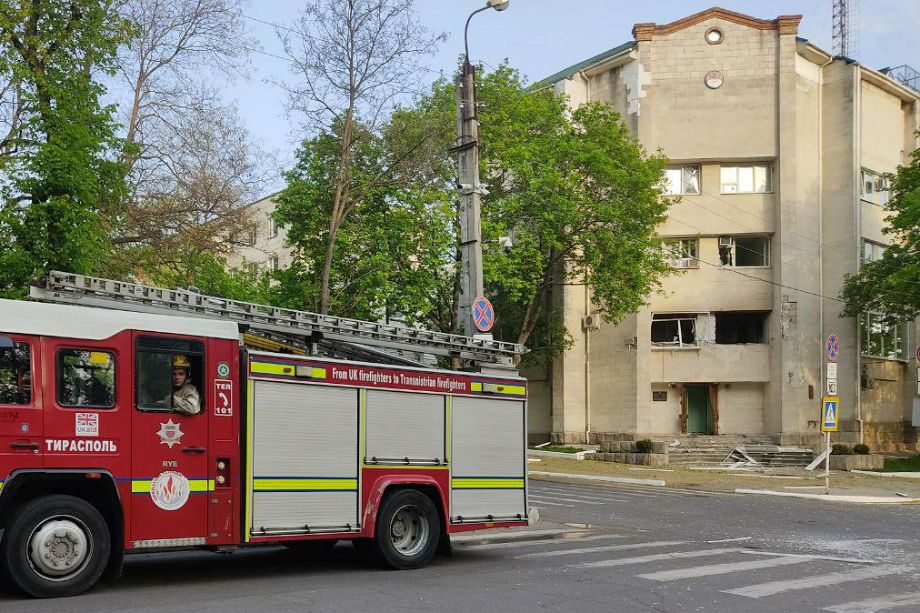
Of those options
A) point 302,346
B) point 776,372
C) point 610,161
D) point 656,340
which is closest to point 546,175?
point 610,161

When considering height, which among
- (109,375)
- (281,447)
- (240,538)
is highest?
(109,375)

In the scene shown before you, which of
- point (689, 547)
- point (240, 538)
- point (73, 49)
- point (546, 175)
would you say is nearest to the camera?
point (240, 538)

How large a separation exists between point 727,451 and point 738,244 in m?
9.03

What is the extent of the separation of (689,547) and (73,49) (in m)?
14.9

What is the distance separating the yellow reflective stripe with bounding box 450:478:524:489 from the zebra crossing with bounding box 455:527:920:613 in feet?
3.12

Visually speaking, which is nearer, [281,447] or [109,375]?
[109,375]

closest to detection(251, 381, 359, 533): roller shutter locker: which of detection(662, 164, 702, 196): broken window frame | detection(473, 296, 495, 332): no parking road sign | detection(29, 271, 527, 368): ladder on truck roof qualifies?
detection(29, 271, 527, 368): ladder on truck roof

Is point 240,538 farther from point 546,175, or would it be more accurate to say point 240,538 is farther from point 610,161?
point 610,161

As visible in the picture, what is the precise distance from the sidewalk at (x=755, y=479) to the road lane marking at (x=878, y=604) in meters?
15.5

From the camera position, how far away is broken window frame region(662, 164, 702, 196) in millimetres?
41688

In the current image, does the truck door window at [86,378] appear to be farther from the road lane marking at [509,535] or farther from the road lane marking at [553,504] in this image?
the road lane marking at [553,504]

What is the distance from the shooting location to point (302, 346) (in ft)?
38.8

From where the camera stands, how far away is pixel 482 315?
56.3ft

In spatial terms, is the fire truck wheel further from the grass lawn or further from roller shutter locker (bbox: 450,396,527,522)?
the grass lawn
